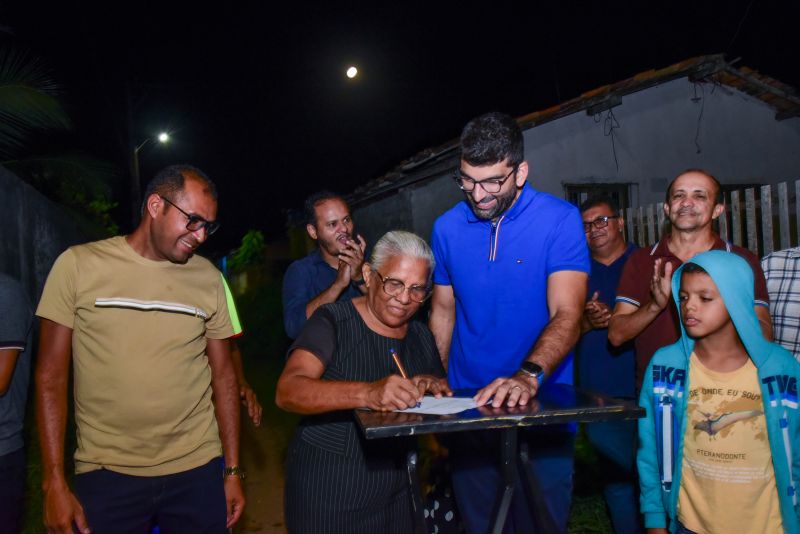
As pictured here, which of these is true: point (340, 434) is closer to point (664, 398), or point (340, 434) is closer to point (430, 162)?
point (664, 398)

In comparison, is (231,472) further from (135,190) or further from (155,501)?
(135,190)

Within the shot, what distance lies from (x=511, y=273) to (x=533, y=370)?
2.15 feet

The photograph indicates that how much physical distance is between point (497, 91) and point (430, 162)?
959 centimetres

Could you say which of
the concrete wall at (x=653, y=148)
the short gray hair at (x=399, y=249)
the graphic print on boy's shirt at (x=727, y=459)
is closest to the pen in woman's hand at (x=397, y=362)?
the short gray hair at (x=399, y=249)

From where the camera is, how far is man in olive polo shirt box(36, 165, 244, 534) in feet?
8.55

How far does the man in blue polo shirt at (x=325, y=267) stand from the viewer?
3.97 m

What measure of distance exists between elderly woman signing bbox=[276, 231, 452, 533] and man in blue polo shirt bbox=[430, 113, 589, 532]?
39 centimetres

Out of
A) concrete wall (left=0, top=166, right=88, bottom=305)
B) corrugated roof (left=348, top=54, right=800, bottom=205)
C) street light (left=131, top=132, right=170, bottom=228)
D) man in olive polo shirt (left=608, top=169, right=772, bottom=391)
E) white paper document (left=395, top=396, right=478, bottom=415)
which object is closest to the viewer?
white paper document (left=395, top=396, right=478, bottom=415)

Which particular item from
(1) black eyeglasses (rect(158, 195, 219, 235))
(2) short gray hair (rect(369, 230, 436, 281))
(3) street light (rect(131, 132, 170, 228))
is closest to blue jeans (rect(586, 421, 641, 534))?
(2) short gray hair (rect(369, 230, 436, 281))

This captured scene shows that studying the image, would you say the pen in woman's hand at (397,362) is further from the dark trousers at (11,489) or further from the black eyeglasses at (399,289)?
the dark trousers at (11,489)

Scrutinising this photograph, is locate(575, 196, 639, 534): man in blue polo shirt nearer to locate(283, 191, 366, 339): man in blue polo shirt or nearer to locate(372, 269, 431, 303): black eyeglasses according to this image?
locate(283, 191, 366, 339): man in blue polo shirt

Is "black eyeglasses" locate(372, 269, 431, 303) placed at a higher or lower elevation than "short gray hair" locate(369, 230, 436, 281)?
lower

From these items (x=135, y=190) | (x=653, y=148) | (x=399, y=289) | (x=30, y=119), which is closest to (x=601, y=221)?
(x=399, y=289)

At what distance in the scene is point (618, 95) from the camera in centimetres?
1030
